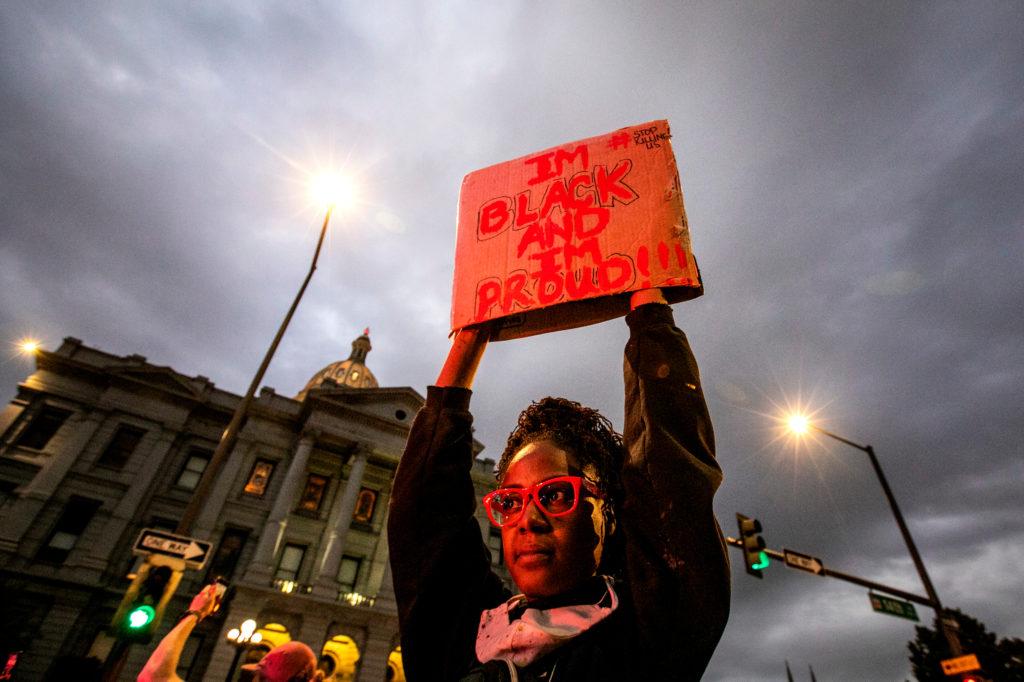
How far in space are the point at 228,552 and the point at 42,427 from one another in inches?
393

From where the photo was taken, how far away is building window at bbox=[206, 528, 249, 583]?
20.5 metres

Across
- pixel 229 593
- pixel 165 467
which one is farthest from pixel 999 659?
pixel 165 467

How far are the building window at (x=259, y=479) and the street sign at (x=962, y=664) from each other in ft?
81.7

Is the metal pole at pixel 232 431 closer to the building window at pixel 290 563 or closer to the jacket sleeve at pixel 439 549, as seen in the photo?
the jacket sleeve at pixel 439 549

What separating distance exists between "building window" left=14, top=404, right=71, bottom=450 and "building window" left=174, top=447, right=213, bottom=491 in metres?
5.37

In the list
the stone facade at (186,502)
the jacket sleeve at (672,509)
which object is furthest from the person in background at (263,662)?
the stone facade at (186,502)

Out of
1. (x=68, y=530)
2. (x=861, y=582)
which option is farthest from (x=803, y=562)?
(x=68, y=530)

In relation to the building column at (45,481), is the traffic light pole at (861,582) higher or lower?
lower

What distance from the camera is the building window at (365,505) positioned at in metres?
24.1

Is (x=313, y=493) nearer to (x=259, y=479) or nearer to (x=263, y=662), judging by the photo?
(x=259, y=479)

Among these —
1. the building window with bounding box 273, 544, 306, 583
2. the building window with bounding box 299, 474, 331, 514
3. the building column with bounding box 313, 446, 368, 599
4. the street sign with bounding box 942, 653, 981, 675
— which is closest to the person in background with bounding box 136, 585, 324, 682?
the street sign with bounding box 942, 653, 981, 675

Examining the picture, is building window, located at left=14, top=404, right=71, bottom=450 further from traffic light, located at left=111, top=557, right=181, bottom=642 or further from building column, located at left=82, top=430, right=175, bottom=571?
traffic light, located at left=111, top=557, right=181, bottom=642

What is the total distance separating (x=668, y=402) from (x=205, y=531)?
981 inches

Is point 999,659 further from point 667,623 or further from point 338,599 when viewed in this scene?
point 667,623
